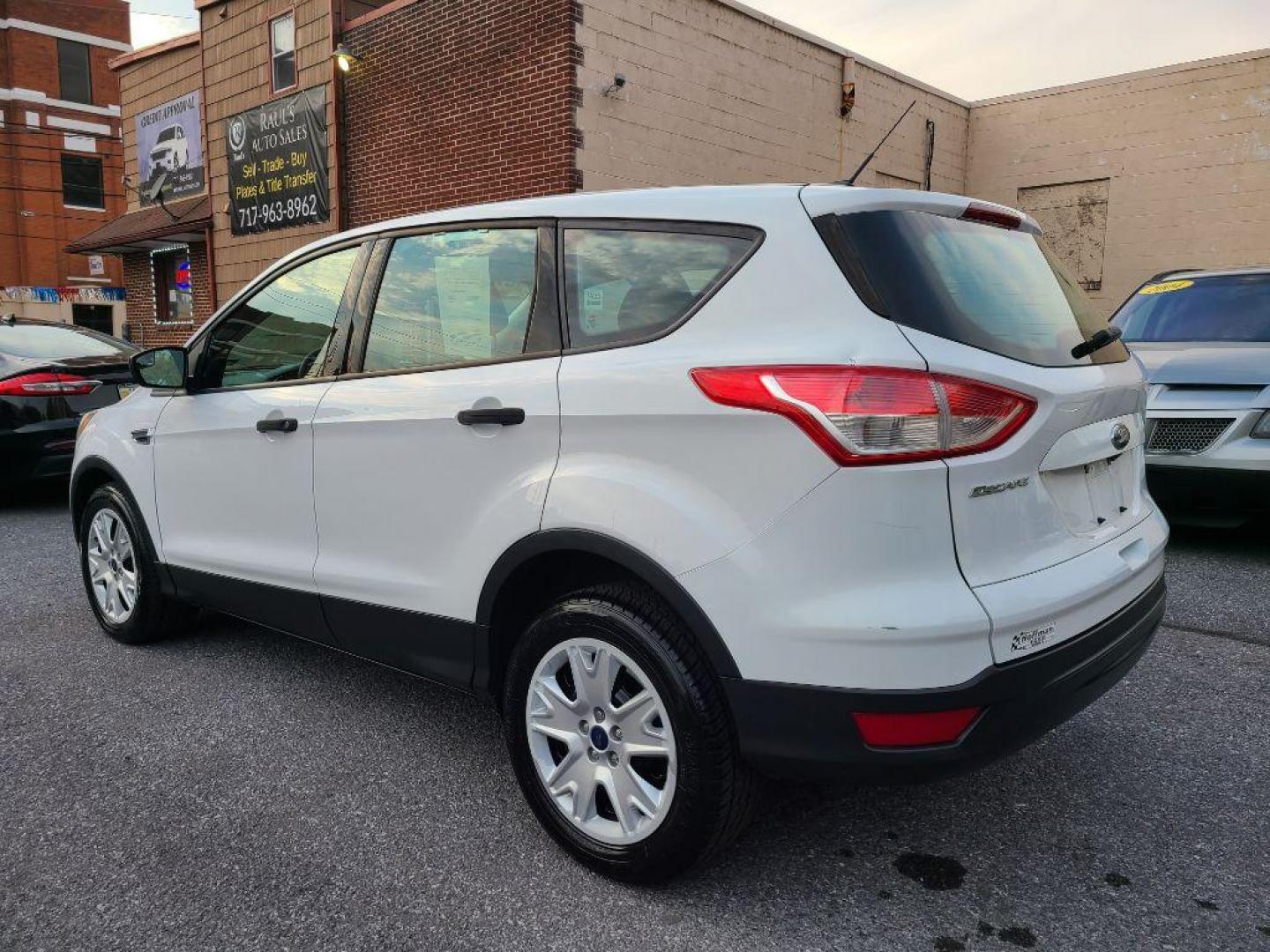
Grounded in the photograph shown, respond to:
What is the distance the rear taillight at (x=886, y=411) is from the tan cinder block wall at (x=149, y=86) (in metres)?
18.0

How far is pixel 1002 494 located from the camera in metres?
2.02

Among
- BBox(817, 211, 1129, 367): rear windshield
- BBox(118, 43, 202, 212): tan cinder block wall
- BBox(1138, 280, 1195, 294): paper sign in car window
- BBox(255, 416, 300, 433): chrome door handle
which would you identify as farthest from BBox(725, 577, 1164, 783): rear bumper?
BBox(118, 43, 202, 212): tan cinder block wall

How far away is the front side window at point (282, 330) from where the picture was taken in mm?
3260

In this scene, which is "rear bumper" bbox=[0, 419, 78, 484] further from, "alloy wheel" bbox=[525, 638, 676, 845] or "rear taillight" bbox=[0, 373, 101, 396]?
"alloy wheel" bbox=[525, 638, 676, 845]

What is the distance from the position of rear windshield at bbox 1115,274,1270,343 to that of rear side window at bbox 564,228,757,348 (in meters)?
5.17

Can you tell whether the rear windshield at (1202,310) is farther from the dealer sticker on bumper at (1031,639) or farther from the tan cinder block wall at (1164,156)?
the tan cinder block wall at (1164,156)

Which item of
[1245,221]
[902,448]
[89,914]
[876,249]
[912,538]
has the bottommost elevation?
[89,914]

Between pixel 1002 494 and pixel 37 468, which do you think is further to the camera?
pixel 37 468

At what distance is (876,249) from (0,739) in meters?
3.30

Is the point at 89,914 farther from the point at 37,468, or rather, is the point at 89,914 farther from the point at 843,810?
the point at 37,468

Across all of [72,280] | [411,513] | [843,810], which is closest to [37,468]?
[411,513]

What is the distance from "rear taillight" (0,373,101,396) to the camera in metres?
7.02

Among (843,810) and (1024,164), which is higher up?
(1024,164)

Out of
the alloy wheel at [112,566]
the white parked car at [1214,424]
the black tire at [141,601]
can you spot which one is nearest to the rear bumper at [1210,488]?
the white parked car at [1214,424]
